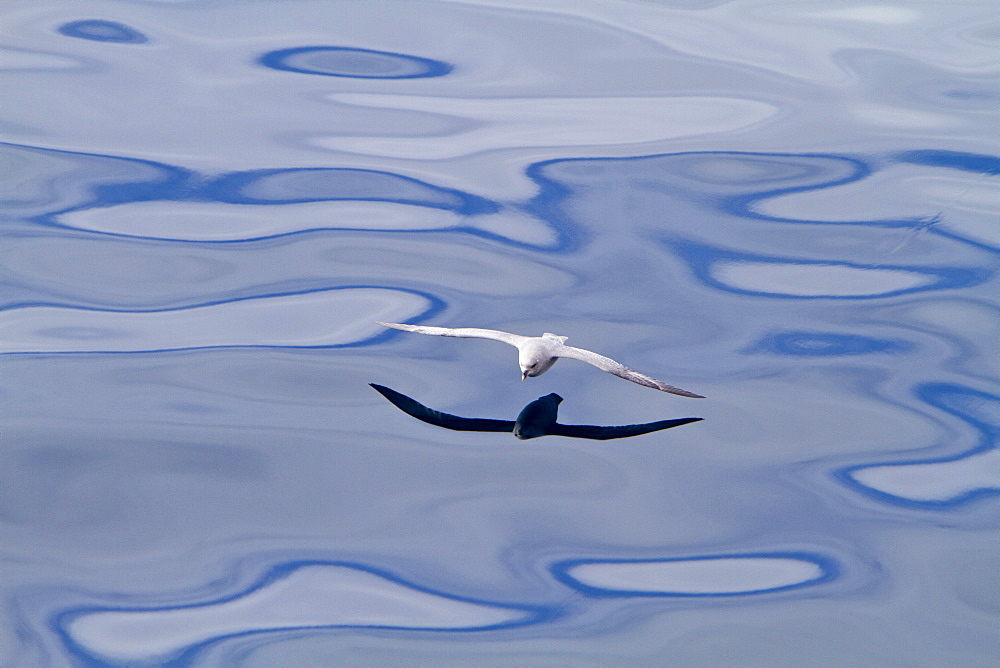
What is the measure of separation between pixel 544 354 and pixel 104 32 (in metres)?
8.77

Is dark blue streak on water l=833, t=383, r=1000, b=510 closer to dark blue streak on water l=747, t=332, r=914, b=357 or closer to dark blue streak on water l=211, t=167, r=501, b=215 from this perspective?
dark blue streak on water l=747, t=332, r=914, b=357

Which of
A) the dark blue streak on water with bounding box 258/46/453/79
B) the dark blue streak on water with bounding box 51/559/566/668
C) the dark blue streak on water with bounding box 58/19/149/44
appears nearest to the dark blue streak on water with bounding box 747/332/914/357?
the dark blue streak on water with bounding box 51/559/566/668

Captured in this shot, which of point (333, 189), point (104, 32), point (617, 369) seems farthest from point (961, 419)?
point (104, 32)

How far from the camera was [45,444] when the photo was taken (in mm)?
6805

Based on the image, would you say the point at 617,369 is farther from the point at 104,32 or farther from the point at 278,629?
the point at 104,32

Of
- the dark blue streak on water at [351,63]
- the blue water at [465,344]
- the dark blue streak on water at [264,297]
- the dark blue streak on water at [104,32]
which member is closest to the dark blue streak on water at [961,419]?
the blue water at [465,344]

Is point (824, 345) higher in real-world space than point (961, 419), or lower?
higher

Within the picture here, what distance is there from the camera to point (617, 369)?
7164 mm

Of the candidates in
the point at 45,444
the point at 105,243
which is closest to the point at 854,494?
the point at 45,444

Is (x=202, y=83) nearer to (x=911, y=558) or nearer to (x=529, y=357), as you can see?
(x=529, y=357)

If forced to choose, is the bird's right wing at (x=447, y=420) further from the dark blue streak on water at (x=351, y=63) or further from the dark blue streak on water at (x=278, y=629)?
the dark blue streak on water at (x=351, y=63)

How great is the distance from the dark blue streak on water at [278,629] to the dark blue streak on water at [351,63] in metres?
7.96

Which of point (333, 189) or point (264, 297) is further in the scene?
point (333, 189)

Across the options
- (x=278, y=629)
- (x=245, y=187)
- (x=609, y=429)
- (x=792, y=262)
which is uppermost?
(x=245, y=187)
